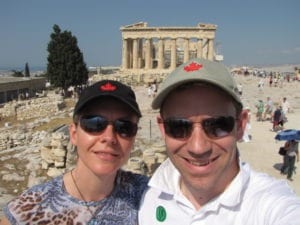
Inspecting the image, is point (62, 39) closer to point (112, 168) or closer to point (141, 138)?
point (141, 138)

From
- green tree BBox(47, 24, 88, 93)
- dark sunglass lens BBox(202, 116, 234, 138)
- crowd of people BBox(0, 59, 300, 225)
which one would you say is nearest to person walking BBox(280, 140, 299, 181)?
crowd of people BBox(0, 59, 300, 225)

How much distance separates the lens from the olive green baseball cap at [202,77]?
232cm

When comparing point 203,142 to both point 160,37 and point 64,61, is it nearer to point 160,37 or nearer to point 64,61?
point 64,61

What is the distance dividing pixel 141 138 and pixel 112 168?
1182cm

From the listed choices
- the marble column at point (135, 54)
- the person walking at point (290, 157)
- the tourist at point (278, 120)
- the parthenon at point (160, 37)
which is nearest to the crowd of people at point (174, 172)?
the person walking at point (290, 157)

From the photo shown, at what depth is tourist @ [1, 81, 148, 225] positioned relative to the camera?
2883 mm

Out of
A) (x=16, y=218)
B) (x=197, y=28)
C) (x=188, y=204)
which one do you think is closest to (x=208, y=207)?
(x=188, y=204)

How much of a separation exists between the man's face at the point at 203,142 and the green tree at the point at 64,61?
3434 centimetres

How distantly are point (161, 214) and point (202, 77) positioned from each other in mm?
1015

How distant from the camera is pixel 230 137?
2.50 metres

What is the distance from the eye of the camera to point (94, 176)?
120 inches

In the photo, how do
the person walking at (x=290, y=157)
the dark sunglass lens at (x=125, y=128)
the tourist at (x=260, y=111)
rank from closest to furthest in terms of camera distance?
the dark sunglass lens at (x=125, y=128) → the person walking at (x=290, y=157) → the tourist at (x=260, y=111)

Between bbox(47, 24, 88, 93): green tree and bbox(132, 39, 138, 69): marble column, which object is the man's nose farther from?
bbox(132, 39, 138, 69): marble column

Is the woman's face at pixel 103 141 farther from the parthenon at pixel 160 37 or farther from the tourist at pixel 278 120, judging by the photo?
the parthenon at pixel 160 37
